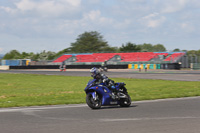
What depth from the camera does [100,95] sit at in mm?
11203

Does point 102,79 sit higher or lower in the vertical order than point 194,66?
lower

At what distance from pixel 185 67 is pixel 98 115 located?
53.7m

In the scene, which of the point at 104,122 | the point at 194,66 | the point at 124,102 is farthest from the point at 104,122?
the point at 194,66

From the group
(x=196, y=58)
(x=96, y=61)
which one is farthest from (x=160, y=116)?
(x=96, y=61)

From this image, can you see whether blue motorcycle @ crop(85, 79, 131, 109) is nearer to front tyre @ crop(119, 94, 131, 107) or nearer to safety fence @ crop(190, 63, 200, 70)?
front tyre @ crop(119, 94, 131, 107)

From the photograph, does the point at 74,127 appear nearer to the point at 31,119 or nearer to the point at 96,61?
the point at 31,119

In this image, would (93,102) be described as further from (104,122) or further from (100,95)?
(104,122)

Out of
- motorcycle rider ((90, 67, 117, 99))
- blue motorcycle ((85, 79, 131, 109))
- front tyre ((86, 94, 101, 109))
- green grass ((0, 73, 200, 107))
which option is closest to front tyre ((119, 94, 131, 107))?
blue motorcycle ((85, 79, 131, 109))

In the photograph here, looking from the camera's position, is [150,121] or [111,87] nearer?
[150,121]

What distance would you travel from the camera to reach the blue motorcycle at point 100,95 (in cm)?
1095

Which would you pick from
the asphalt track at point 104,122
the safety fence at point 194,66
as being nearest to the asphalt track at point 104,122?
the asphalt track at point 104,122

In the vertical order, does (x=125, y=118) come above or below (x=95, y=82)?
below

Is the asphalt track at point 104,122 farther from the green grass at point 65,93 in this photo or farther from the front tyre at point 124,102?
the green grass at point 65,93

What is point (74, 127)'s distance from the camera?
24.6ft
